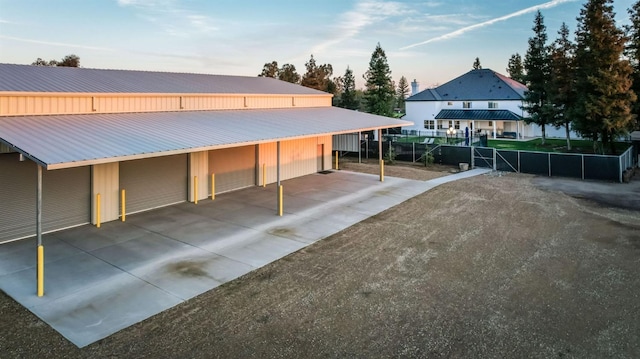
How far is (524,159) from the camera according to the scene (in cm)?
2497

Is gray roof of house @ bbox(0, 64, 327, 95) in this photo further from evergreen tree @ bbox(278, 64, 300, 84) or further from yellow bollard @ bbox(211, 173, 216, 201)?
evergreen tree @ bbox(278, 64, 300, 84)

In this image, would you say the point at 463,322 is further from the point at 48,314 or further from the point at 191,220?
the point at 191,220

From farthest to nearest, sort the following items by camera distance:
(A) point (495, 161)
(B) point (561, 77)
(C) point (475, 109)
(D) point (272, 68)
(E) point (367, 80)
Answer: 1. (D) point (272, 68)
2. (E) point (367, 80)
3. (C) point (475, 109)
4. (B) point (561, 77)
5. (A) point (495, 161)

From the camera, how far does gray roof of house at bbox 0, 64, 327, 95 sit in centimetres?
1438

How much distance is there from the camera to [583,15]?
31469 millimetres

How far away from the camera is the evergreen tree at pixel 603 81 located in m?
27.2

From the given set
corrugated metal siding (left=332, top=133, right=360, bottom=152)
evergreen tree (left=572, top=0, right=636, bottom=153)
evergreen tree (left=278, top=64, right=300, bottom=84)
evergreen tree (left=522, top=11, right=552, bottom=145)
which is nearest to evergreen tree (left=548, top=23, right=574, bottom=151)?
evergreen tree (left=522, top=11, right=552, bottom=145)

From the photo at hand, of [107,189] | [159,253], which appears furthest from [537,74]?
[159,253]

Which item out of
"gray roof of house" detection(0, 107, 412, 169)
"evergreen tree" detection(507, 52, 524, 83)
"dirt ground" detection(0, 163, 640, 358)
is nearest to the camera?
"dirt ground" detection(0, 163, 640, 358)

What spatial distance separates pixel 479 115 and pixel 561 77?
1516 centimetres

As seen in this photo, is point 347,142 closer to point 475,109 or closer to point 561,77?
point 561,77

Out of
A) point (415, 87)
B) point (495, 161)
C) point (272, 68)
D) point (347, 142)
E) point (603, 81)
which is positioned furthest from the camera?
point (272, 68)

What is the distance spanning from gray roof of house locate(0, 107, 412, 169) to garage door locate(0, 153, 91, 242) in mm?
1558

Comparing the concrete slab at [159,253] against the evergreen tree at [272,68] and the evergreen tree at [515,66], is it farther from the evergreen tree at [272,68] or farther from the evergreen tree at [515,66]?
the evergreen tree at [515,66]
